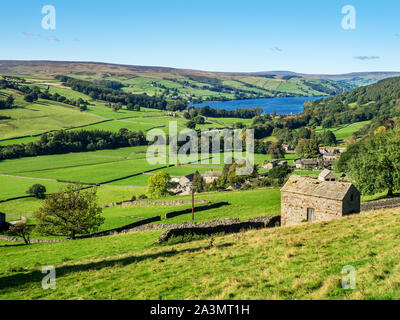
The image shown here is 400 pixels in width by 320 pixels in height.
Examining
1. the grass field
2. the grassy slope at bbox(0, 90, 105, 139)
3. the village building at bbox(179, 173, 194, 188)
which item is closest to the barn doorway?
the village building at bbox(179, 173, 194, 188)

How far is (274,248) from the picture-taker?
1741 cm

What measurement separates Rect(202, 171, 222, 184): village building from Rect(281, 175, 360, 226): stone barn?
51059 millimetres

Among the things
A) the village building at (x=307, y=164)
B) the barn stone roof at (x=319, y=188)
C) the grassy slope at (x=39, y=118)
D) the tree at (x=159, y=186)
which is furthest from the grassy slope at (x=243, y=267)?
the grassy slope at (x=39, y=118)

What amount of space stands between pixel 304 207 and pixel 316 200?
120cm

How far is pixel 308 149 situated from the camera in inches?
4496

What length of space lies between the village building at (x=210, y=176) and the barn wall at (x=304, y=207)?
51006 mm

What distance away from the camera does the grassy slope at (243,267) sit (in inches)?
441

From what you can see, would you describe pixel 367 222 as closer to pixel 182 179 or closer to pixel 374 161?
pixel 374 161

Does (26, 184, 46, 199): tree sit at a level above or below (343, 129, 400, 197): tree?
below

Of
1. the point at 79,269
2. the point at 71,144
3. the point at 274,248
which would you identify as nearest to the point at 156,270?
the point at 79,269

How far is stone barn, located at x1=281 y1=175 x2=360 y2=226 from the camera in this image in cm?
2642

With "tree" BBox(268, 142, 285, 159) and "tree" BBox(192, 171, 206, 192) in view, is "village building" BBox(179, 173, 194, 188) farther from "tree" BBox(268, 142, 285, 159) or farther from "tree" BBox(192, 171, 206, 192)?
"tree" BBox(268, 142, 285, 159)

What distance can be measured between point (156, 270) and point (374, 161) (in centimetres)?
3252

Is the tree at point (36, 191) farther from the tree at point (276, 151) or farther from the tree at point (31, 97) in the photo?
the tree at point (31, 97)
